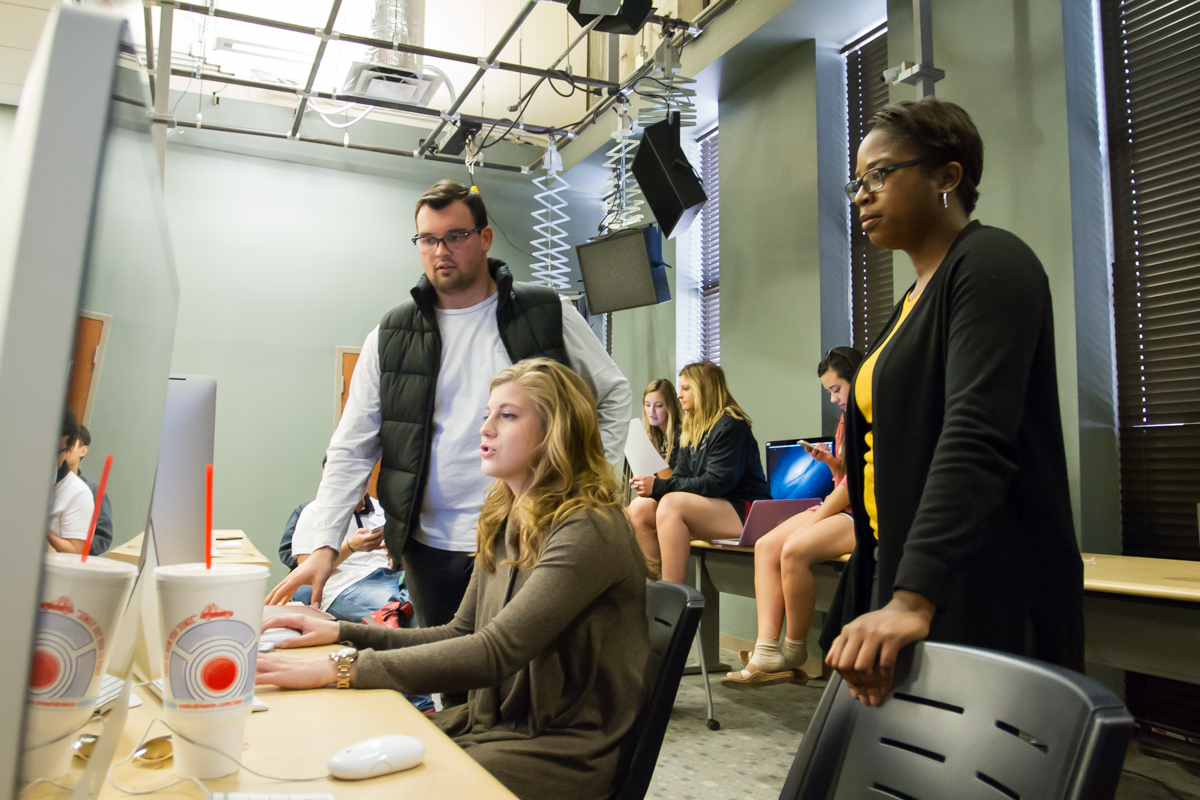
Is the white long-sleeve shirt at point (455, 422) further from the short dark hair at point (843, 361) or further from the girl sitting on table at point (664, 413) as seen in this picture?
the girl sitting on table at point (664, 413)

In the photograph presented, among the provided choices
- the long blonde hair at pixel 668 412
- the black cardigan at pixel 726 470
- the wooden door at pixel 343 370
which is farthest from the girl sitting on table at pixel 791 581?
the wooden door at pixel 343 370

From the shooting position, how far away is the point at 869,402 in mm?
1252

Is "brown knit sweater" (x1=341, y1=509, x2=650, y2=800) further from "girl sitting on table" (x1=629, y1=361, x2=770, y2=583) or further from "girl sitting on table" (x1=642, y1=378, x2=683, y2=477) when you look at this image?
"girl sitting on table" (x1=642, y1=378, x2=683, y2=477)

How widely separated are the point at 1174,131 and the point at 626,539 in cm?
263

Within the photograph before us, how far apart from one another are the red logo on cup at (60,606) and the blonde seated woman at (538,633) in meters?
0.72

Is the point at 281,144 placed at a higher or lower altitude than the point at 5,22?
higher

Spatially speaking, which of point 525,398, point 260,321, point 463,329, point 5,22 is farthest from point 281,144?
point 525,398

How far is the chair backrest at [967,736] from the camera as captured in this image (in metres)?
0.63

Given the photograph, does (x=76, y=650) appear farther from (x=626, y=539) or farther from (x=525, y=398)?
(x=525, y=398)

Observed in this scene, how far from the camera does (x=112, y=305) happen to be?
36 cm

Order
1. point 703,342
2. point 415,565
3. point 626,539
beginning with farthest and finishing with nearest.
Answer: point 703,342, point 415,565, point 626,539

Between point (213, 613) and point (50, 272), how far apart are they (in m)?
0.45

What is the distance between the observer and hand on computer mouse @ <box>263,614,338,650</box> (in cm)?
114

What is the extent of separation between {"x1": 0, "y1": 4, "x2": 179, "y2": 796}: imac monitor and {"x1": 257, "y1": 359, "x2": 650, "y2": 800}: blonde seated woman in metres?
0.75
